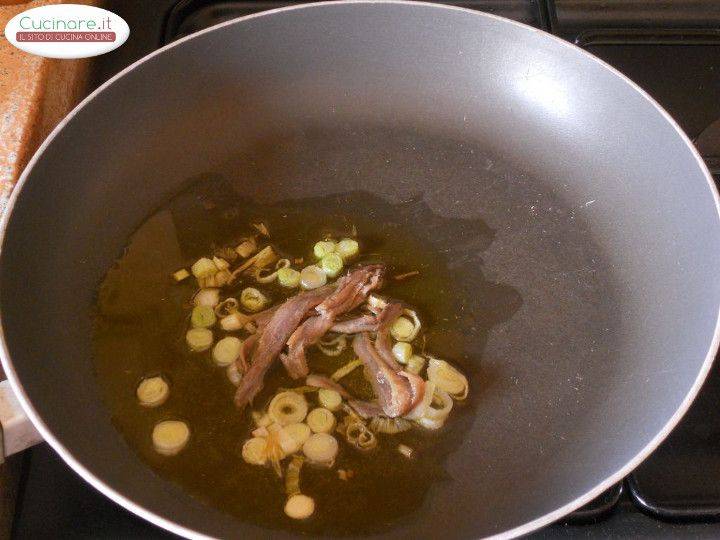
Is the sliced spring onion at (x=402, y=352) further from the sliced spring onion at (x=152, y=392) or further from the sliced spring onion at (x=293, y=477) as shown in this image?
the sliced spring onion at (x=152, y=392)

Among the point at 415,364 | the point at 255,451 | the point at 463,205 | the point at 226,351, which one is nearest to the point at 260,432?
the point at 255,451

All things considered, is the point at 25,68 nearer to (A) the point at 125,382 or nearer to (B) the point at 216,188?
(B) the point at 216,188

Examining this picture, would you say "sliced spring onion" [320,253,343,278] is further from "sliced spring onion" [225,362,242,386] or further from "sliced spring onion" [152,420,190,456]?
"sliced spring onion" [152,420,190,456]

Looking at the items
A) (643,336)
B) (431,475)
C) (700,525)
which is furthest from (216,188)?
(700,525)
